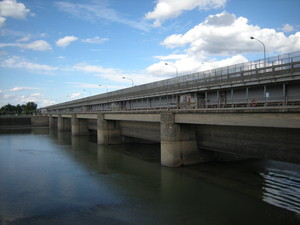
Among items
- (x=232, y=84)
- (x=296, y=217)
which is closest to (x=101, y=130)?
(x=232, y=84)

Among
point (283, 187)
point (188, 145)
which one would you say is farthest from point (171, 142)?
point (283, 187)

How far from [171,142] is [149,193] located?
Answer: 7.43 metres

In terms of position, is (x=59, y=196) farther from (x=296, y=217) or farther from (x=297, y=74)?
(x=297, y=74)

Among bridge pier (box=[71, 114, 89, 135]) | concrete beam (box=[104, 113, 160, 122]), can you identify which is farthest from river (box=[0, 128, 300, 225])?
bridge pier (box=[71, 114, 89, 135])

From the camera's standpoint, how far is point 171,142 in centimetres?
2477

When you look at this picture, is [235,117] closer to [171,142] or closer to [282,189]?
[282,189]

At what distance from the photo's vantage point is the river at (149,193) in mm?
14012

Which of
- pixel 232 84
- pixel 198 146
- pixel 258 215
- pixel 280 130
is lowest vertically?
pixel 258 215

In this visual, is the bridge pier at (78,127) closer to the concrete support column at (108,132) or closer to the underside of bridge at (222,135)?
the concrete support column at (108,132)

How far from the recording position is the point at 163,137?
84.1ft

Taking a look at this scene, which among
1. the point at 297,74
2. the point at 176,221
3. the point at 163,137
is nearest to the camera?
the point at 176,221

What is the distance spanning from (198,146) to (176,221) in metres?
13.8

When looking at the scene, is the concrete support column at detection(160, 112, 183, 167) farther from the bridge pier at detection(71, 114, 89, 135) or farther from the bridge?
the bridge pier at detection(71, 114, 89, 135)

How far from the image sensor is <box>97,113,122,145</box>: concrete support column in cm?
4519
